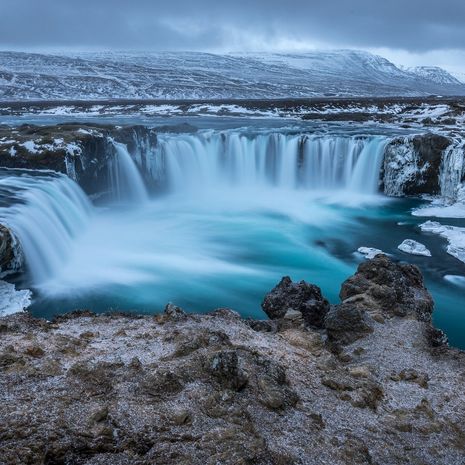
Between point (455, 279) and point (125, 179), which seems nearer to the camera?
point (455, 279)

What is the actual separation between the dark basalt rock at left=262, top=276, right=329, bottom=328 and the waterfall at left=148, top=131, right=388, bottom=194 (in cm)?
1718

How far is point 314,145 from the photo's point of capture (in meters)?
28.5

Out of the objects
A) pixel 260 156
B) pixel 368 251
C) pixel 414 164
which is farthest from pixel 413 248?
pixel 260 156

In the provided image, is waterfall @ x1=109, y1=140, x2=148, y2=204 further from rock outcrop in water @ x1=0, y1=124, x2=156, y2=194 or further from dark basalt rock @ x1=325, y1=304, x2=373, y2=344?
dark basalt rock @ x1=325, y1=304, x2=373, y2=344

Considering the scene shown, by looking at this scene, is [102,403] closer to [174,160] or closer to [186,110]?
[174,160]

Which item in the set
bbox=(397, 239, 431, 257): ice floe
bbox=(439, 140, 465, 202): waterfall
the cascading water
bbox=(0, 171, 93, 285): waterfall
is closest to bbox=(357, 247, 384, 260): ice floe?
bbox=(397, 239, 431, 257): ice floe

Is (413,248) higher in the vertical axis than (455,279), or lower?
higher

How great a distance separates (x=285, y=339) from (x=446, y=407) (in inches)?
97.8

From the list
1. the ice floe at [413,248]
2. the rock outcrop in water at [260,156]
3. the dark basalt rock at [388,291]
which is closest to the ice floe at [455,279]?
the ice floe at [413,248]

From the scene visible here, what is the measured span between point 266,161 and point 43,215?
16487mm

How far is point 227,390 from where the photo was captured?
5.98 m

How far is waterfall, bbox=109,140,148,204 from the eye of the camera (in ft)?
77.2

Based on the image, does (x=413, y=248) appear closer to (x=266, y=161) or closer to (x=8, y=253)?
(x=8, y=253)

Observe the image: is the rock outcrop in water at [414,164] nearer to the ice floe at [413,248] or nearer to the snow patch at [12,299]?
the ice floe at [413,248]
